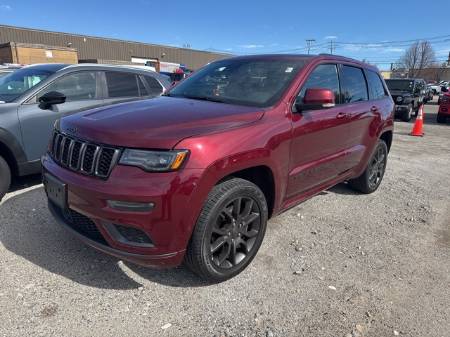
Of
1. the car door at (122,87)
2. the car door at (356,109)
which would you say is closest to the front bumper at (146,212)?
the car door at (356,109)

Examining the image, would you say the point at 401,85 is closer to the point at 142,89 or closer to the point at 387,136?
the point at 387,136

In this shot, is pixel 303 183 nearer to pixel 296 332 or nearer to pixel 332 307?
pixel 332 307

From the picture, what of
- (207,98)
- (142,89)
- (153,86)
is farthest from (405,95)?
(207,98)

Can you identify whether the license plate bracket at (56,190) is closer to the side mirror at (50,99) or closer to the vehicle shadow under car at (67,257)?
the vehicle shadow under car at (67,257)

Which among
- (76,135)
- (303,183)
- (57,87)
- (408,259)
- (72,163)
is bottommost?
(408,259)

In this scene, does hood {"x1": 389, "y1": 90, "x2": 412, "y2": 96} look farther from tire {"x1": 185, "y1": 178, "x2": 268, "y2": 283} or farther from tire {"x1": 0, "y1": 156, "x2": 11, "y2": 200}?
tire {"x1": 0, "y1": 156, "x2": 11, "y2": 200}

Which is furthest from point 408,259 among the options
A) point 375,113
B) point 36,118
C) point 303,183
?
point 36,118

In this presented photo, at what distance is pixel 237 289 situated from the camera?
112 inches

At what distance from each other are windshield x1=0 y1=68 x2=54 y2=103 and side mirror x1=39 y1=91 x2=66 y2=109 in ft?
1.03


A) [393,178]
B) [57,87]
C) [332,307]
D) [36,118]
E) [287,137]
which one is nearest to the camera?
[332,307]

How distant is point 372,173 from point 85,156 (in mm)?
3992

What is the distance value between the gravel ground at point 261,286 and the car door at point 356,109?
0.85 metres

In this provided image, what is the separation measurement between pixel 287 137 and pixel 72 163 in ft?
5.64

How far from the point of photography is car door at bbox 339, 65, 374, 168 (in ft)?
13.5
